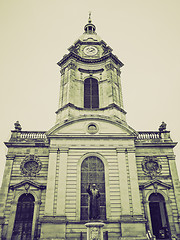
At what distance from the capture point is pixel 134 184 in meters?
18.0

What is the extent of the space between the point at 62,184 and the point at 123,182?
199 inches

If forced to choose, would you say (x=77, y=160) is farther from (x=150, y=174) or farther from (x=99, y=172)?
(x=150, y=174)

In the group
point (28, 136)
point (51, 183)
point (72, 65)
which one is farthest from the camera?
point (72, 65)

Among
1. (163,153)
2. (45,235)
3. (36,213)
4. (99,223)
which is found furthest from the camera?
(163,153)

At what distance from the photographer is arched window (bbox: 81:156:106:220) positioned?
17.4 meters

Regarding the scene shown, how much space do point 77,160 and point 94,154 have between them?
1.61 meters

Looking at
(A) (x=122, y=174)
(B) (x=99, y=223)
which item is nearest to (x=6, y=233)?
(B) (x=99, y=223)

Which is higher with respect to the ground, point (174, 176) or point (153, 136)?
point (153, 136)

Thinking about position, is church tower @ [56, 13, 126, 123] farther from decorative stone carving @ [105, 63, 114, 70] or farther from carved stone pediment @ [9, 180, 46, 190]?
carved stone pediment @ [9, 180, 46, 190]

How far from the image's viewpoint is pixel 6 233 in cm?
1670

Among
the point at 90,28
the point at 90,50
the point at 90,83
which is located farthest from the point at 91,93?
the point at 90,28

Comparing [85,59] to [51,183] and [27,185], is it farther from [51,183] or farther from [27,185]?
[27,185]

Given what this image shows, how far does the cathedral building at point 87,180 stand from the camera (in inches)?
655

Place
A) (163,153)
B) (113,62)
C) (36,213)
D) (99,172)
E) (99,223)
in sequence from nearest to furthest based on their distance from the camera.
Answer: (99,223), (36,213), (99,172), (163,153), (113,62)
